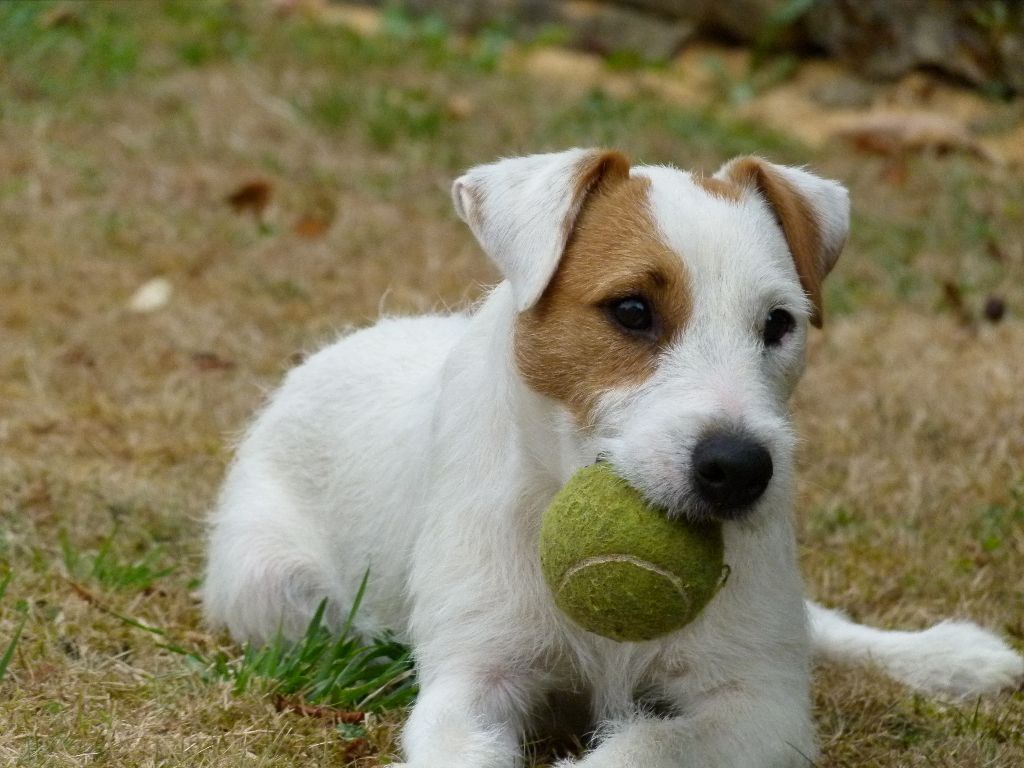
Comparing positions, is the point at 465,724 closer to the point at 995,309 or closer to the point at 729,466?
the point at 729,466

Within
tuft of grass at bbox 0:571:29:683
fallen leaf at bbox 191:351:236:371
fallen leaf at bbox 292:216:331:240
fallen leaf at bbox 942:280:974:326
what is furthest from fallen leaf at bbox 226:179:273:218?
tuft of grass at bbox 0:571:29:683

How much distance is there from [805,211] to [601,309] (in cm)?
75

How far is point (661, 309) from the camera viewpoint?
3324 millimetres

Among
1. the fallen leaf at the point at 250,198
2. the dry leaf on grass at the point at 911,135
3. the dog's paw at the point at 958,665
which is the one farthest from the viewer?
the dry leaf on grass at the point at 911,135

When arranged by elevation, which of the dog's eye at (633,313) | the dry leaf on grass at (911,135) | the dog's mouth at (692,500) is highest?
the dog's eye at (633,313)

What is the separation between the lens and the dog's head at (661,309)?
313 cm

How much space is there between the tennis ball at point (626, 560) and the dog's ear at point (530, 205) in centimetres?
50

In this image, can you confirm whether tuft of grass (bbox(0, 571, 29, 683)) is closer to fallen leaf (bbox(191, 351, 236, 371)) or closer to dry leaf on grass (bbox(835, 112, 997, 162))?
fallen leaf (bbox(191, 351, 236, 371))

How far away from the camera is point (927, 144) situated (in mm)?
9836

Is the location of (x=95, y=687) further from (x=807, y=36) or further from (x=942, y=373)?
(x=807, y=36)

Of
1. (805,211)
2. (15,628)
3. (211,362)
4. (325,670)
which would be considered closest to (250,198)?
(211,362)

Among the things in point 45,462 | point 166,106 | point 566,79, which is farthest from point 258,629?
point 566,79

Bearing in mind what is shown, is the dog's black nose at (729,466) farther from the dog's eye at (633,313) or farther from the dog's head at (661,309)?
the dog's eye at (633,313)

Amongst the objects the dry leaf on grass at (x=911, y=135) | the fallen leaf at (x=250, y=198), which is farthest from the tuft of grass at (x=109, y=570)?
the dry leaf on grass at (x=911, y=135)
